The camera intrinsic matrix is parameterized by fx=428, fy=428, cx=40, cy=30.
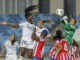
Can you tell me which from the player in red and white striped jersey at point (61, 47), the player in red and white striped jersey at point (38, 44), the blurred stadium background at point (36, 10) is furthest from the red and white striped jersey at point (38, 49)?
the blurred stadium background at point (36, 10)

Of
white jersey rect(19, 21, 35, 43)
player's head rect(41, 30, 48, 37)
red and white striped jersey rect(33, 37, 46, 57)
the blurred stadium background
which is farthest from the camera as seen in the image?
the blurred stadium background

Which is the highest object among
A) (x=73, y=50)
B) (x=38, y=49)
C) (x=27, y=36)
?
(x=27, y=36)

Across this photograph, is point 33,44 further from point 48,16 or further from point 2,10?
point 2,10

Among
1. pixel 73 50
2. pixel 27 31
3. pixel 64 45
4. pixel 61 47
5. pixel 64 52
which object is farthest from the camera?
pixel 73 50

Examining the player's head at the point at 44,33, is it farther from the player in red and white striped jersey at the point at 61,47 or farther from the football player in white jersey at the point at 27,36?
the football player in white jersey at the point at 27,36

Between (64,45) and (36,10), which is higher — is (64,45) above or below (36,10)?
below

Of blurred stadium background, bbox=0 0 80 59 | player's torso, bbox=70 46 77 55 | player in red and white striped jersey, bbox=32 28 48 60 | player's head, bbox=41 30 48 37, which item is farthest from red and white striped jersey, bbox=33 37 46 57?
blurred stadium background, bbox=0 0 80 59

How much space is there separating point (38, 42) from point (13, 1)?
13414mm

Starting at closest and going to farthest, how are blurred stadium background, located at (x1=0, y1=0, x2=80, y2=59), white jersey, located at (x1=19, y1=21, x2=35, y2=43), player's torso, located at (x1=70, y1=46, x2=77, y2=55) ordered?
white jersey, located at (x1=19, y1=21, x2=35, y2=43) < player's torso, located at (x1=70, y1=46, x2=77, y2=55) < blurred stadium background, located at (x1=0, y1=0, x2=80, y2=59)

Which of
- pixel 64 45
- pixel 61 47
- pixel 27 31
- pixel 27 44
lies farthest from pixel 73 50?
pixel 27 31

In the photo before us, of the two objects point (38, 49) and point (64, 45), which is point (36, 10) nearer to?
point (38, 49)

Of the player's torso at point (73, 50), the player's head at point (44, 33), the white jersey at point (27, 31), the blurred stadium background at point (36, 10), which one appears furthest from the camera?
the blurred stadium background at point (36, 10)

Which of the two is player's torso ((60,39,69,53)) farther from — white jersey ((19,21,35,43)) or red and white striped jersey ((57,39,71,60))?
white jersey ((19,21,35,43))

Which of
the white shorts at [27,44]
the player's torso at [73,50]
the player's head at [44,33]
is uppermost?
the player's head at [44,33]
